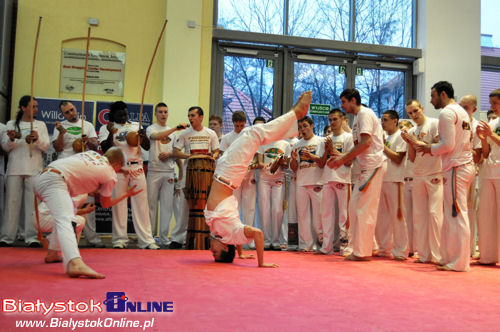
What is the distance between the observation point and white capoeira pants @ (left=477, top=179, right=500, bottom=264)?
213 inches

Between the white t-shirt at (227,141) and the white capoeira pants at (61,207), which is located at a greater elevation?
the white t-shirt at (227,141)

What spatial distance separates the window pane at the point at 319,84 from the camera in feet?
33.2

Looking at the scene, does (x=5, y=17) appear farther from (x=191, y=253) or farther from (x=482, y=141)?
(x=482, y=141)

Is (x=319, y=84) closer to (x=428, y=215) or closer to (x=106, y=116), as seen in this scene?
(x=106, y=116)

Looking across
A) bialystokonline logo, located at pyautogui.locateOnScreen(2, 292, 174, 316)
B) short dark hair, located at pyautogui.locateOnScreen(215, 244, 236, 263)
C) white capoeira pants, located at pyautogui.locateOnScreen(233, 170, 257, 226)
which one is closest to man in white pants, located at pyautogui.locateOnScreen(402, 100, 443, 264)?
short dark hair, located at pyautogui.locateOnScreen(215, 244, 236, 263)

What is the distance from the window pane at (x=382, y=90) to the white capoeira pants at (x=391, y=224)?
452cm

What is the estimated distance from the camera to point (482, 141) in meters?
5.41

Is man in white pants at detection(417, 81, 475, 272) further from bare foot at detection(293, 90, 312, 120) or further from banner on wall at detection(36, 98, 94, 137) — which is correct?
banner on wall at detection(36, 98, 94, 137)

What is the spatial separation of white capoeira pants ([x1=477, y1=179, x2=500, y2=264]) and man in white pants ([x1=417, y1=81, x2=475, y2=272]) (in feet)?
2.30

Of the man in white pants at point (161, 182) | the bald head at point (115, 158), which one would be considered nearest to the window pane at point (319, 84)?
the man in white pants at point (161, 182)

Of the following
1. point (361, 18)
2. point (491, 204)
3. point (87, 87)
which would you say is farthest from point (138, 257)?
point (361, 18)

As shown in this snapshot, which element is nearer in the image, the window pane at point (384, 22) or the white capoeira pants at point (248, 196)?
the white capoeira pants at point (248, 196)

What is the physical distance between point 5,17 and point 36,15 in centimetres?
66

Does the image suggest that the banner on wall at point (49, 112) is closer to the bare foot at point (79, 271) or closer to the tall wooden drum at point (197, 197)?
the tall wooden drum at point (197, 197)
